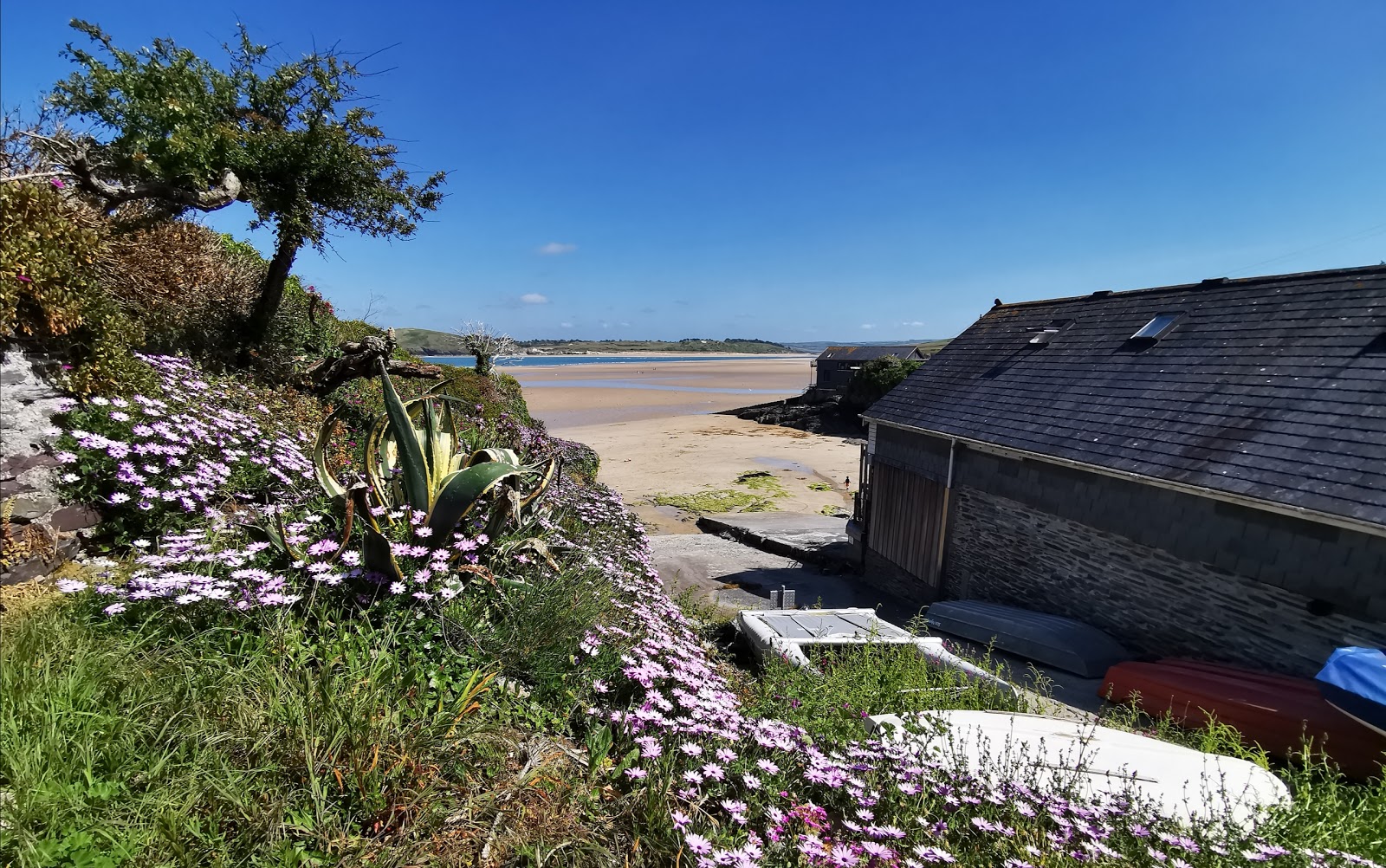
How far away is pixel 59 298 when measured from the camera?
3918 mm

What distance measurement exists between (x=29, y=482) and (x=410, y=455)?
2.01m

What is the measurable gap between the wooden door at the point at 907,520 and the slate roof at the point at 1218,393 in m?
1.19

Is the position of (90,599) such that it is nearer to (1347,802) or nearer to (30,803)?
(30,803)

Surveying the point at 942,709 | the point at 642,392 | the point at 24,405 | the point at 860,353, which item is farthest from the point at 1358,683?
the point at 642,392

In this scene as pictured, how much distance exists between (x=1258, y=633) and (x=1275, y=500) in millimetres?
1494

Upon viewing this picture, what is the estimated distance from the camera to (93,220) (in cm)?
577

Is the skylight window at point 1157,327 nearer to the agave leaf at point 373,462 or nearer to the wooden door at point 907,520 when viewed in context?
the wooden door at point 907,520

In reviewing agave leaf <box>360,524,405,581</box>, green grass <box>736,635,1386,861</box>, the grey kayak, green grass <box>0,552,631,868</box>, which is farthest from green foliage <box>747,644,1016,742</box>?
the grey kayak

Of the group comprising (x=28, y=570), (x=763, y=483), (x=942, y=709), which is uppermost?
(x=28, y=570)

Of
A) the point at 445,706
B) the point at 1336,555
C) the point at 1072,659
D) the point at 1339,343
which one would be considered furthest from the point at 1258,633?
the point at 445,706

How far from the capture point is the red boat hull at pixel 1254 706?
5.18 meters

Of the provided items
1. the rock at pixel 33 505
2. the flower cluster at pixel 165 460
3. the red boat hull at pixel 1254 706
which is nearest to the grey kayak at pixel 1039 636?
the red boat hull at pixel 1254 706

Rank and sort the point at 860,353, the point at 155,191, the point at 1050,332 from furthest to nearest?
1. the point at 860,353
2. the point at 1050,332
3. the point at 155,191

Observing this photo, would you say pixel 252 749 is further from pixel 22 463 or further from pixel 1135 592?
pixel 1135 592
